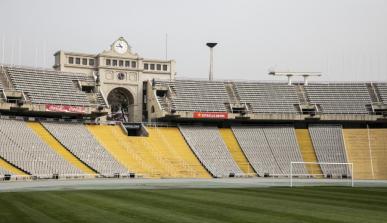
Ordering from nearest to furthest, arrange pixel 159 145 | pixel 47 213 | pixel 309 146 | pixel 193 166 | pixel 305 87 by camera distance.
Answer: pixel 47 213, pixel 193 166, pixel 159 145, pixel 309 146, pixel 305 87

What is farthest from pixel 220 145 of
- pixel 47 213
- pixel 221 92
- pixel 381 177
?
pixel 47 213

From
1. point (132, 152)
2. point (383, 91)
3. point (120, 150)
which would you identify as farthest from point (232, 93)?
point (383, 91)

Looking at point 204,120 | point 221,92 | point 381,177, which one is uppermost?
point 221,92

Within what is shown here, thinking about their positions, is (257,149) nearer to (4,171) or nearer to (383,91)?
(383,91)

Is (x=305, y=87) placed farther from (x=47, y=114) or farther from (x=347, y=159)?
(x=47, y=114)

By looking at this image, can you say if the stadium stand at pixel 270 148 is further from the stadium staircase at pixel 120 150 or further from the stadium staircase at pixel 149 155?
the stadium staircase at pixel 120 150

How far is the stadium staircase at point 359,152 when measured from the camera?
193 feet

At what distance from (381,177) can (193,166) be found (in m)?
23.6

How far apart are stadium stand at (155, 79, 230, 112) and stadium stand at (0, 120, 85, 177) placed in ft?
66.8

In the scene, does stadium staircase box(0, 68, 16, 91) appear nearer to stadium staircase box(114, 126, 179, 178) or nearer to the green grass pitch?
stadium staircase box(114, 126, 179, 178)

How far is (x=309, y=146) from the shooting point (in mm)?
64625

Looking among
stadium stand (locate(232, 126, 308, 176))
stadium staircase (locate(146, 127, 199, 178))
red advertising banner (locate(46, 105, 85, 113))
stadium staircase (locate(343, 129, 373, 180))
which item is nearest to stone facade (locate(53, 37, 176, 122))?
red advertising banner (locate(46, 105, 85, 113))

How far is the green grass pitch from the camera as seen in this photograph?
16734mm

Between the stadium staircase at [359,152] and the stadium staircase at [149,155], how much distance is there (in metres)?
23.7
